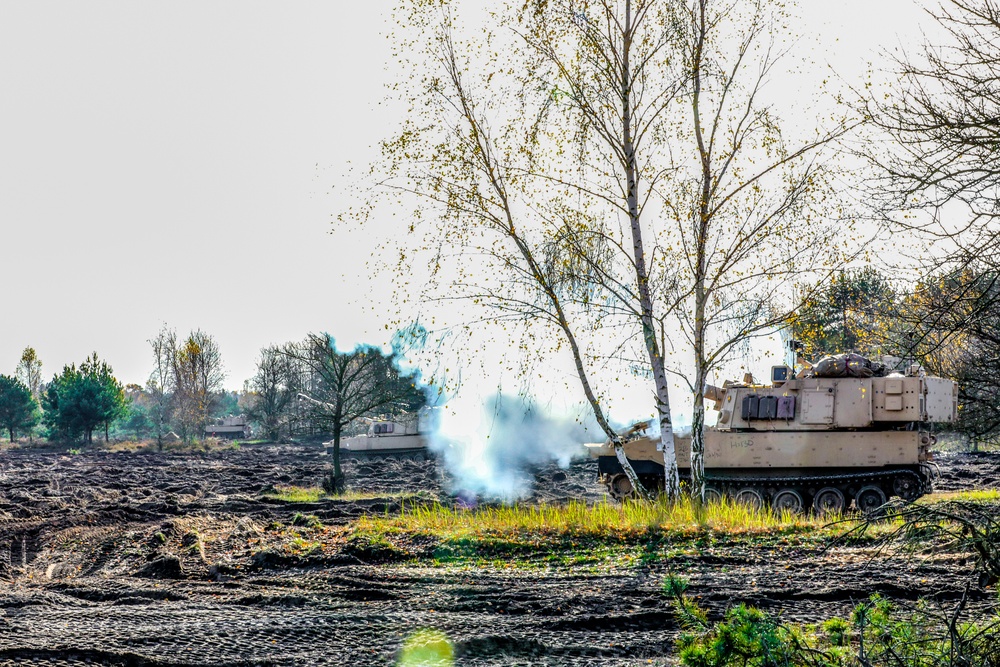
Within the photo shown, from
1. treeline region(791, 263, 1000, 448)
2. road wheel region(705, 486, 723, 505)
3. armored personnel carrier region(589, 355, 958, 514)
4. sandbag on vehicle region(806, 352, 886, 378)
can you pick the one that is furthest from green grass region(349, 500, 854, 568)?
sandbag on vehicle region(806, 352, 886, 378)

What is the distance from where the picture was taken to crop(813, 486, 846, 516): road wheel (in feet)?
59.2

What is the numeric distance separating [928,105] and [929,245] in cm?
130

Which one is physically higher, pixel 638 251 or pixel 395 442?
pixel 638 251

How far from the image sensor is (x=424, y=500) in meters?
21.0

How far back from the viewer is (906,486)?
17719mm

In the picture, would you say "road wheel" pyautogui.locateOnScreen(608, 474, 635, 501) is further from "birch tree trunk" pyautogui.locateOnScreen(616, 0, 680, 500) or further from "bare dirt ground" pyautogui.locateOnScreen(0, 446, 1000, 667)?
"bare dirt ground" pyautogui.locateOnScreen(0, 446, 1000, 667)

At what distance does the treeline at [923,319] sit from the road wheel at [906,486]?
2.45m

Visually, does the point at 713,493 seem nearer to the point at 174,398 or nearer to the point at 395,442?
the point at 395,442

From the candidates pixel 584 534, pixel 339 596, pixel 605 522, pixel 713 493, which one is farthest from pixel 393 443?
pixel 339 596

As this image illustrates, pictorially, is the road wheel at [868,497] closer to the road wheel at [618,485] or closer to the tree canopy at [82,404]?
the road wheel at [618,485]

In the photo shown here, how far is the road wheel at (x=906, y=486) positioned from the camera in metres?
17.6

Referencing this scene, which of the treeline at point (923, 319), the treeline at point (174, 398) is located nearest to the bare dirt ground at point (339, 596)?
the treeline at point (923, 319)

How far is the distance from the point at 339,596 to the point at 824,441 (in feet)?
38.6

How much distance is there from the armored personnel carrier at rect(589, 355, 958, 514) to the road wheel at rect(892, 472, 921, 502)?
0.02m
